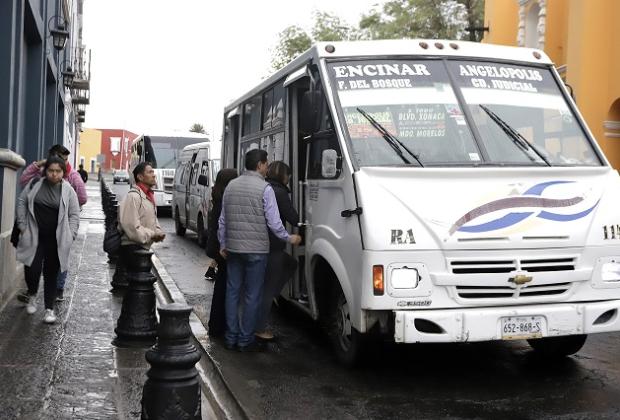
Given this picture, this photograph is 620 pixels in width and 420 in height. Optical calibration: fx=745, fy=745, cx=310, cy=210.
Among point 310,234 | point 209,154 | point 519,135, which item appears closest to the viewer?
point 519,135

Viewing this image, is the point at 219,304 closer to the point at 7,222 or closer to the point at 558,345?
the point at 558,345

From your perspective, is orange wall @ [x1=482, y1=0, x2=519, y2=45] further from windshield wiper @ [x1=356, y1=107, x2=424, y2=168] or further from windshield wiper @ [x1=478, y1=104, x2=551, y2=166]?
windshield wiper @ [x1=356, y1=107, x2=424, y2=168]

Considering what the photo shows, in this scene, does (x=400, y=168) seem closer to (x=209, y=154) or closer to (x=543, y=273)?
(x=543, y=273)

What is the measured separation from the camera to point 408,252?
536 cm

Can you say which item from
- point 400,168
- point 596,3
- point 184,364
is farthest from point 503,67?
point 596,3

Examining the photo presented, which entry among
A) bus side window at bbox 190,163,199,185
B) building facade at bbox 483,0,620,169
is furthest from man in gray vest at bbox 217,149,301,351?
building facade at bbox 483,0,620,169

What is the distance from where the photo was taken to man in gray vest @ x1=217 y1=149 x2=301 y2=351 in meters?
6.53

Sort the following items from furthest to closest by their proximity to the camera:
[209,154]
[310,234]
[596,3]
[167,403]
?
[596,3] → [209,154] → [310,234] → [167,403]

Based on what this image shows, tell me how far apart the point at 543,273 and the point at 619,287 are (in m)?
0.75

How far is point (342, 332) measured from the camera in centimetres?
630

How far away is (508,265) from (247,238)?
227cm

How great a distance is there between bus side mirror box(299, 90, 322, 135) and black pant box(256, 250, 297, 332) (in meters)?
1.20

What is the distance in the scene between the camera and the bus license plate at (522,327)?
17.8 ft

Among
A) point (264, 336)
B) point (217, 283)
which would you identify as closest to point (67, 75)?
point (217, 283)
